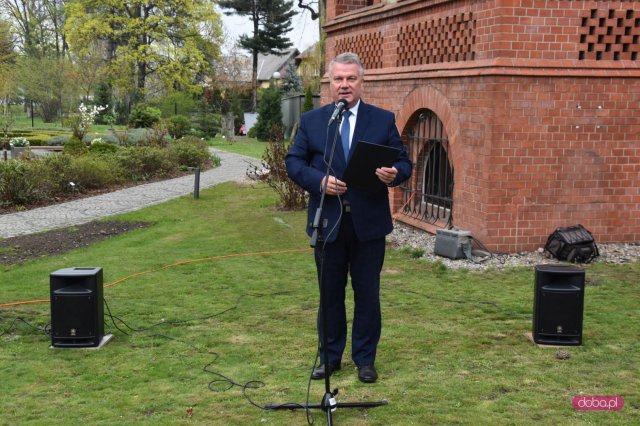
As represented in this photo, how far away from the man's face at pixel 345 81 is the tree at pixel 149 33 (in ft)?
137

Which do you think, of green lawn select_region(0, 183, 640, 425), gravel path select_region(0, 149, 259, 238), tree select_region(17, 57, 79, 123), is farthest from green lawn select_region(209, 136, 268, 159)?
green lawn select_region(0, 183, 640, 425)

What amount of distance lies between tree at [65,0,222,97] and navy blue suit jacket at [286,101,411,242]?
4146 cm

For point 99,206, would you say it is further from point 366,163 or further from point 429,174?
point 366,163

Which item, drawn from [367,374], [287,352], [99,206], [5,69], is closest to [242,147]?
[5,69]

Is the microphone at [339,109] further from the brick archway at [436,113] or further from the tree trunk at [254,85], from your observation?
the tree trunk at [254,85]

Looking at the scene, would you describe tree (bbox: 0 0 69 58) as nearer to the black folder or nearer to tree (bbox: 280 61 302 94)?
tree (bbox: 280 61 302 94)

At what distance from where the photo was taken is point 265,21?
54.4m

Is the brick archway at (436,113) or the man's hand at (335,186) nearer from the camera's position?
the man's hand at (335,186)

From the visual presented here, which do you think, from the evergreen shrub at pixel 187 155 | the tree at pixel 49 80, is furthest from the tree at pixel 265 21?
the evergreen shrub at pixel 187 155

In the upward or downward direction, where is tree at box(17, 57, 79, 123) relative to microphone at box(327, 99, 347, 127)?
upward

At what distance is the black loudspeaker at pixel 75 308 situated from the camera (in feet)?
18.6

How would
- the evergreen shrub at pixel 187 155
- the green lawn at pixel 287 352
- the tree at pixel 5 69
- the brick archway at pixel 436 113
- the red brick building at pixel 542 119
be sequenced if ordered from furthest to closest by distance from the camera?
the tree at pixel 5 69 < the evergreen shrub at pixel 187 155 < the brick archway at pixel 436 113 < the red brick building at pixel 542 119 < the green lawn at pixel 287 352

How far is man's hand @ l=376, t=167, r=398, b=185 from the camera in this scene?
4387mm

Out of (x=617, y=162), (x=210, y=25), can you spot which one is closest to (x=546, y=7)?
(x=617, y=162)
